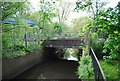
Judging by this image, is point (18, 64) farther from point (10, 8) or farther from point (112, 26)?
point (112, 26)

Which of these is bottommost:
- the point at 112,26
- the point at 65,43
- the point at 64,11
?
the point at 65,43

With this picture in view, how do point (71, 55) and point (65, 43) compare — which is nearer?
point (65, 43)

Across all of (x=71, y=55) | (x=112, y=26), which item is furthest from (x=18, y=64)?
(x=71, y=55)

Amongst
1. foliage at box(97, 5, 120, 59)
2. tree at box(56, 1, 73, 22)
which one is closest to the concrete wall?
foliage at box(97, 5, 120, 59)

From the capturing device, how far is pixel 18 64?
15.6ft

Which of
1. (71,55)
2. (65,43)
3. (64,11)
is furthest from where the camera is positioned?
(64,11)

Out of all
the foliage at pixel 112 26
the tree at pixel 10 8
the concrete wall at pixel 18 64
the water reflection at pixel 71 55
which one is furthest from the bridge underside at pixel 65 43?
the foliage at pixel 112 26

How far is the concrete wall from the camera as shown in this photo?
13.2ft

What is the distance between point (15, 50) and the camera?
482 centimetres

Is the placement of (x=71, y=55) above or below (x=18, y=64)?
below

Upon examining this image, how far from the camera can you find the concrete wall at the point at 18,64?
13.2 ft

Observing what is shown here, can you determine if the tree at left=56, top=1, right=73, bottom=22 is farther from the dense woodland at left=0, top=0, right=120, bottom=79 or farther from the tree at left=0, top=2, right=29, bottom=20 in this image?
the tree at left=0, top=2, right=29, bottom=20

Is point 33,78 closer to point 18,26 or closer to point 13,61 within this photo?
point 13,61

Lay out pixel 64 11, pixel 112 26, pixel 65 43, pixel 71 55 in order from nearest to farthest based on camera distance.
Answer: pixel 112 26 → pixel 65 43 → pixel 71 55 → pixel 64 11
